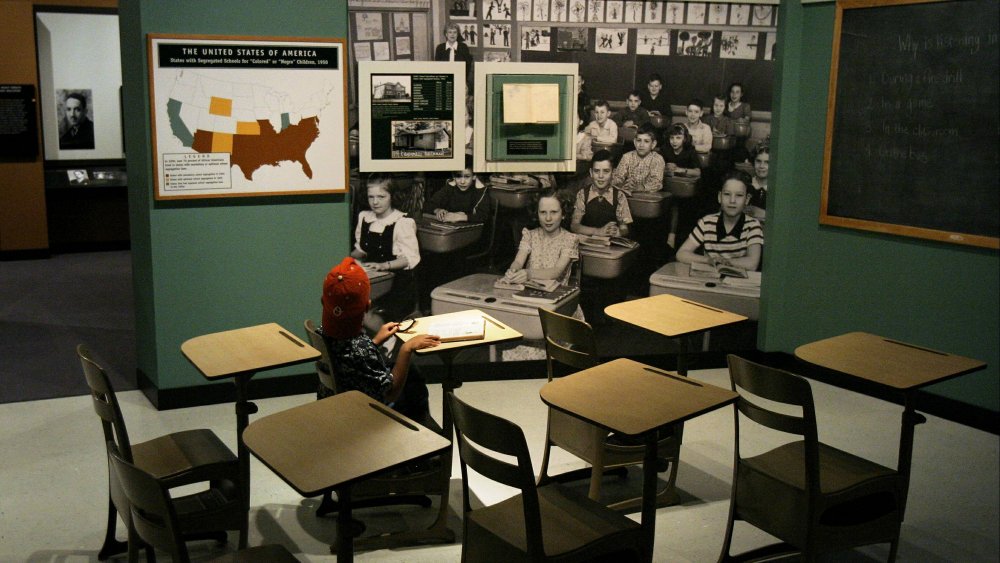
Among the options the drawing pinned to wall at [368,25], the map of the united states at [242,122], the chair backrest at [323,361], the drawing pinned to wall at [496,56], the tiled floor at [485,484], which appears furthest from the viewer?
the drawing pinned to wall at [496,56]

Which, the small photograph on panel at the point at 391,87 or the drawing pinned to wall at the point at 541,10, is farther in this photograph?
the drawing pinned to wall at the point at 541,10

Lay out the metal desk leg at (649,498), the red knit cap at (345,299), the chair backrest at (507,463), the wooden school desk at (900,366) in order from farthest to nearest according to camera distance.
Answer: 1. the red knit cap at (345,299)
2. the wooden school desk at (900,366)
3. the metal desk leg at (649,498)
4. the chair backrest at (507,463)

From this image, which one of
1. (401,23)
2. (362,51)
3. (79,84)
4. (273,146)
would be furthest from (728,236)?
(79,84)

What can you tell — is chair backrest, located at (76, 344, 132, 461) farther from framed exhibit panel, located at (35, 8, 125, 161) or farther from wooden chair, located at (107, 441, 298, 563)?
framed exhibit panel, located at (35, 8, 125, 161)

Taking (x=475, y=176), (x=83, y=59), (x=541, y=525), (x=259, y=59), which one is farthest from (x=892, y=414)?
(x=83, y=59)

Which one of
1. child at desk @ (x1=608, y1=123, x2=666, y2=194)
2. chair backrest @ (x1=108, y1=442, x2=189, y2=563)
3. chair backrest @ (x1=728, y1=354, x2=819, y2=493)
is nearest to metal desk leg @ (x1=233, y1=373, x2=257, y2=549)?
chair backrest @ (x1=108, y1=442, x2=189, y2=563)

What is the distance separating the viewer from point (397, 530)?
379 cm

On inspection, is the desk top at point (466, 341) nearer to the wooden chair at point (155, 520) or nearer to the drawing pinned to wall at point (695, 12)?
the wooden chair at point (155, 520)

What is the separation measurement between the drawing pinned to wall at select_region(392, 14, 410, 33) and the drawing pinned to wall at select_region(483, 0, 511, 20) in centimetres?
44

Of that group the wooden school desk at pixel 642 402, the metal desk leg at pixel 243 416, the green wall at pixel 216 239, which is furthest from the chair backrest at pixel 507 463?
the green wall at pixel 216 239

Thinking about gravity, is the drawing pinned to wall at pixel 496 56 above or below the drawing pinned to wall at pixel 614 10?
below

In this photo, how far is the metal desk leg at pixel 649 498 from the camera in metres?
2.94

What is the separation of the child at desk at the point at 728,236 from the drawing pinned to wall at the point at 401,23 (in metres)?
2.09

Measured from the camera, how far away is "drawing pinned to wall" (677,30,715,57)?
5633 mm
